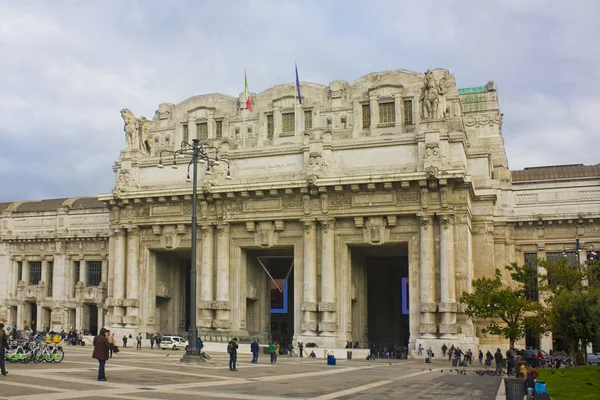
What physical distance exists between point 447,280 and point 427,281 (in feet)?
4.63

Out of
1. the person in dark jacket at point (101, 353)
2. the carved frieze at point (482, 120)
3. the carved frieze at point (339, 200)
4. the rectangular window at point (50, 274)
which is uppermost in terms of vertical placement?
the carved frieze at point (482, 120)

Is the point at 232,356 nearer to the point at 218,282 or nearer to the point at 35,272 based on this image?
the point at 218,282

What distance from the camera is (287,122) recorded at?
6162 centimetres

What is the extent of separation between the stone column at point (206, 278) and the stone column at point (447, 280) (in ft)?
58.1

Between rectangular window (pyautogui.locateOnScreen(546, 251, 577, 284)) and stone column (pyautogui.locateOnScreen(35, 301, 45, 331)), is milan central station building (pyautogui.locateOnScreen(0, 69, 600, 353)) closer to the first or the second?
rectangular window (pyautogui.locateOnScreen(546, 251, 577, 284))

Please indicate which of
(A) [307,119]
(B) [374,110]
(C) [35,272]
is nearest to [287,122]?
(A) [307,119]

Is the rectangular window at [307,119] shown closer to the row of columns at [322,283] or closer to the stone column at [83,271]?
the row of columns at [322,283]

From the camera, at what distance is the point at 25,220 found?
2906 inches

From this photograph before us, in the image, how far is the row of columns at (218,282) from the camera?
54.5m

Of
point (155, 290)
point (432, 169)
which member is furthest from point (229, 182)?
point (432, 169)

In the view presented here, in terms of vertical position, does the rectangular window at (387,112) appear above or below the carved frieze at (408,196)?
above

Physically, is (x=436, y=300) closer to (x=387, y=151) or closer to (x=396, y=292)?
(x=387, y=151)

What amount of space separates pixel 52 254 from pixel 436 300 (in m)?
40.4

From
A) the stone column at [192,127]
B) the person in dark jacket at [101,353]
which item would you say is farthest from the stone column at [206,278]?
the person in dark jacket at [101,353]
